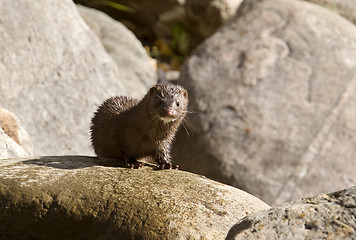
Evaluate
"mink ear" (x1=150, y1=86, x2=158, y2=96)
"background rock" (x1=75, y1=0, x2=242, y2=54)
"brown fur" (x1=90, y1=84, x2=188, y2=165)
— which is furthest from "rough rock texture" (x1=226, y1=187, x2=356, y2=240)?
"background rock" (x1=75, y1=0, x2=242, y2=54)

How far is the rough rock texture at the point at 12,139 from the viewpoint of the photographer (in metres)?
6.21

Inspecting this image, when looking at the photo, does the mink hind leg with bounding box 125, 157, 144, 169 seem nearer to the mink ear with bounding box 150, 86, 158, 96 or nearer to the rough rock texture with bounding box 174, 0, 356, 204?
the mink ear with bounding box 150, 86, 158, 96

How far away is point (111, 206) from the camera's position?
475 cm

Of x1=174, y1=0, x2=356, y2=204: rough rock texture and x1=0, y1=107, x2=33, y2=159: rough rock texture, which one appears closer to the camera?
x1=0, y1=107, x2=33, y2=159: rough rock texture

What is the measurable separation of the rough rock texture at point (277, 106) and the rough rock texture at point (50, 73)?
5.49 feet

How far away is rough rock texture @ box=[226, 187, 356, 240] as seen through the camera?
3.57m

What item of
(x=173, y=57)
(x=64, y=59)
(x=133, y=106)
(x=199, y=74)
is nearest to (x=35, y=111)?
(x=64, y=59)

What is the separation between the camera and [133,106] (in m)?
6.38

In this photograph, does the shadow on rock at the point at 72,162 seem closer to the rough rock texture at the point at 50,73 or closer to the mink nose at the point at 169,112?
the mink nose at the point at 169,112

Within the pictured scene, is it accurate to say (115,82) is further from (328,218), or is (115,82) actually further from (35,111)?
(328,218)

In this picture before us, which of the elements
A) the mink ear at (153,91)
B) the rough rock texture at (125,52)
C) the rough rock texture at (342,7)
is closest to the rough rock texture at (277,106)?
the rough rock texture at (342,7)

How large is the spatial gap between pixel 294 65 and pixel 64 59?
3597 millimetres

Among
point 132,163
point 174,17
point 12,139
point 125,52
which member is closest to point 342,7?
point 125,52

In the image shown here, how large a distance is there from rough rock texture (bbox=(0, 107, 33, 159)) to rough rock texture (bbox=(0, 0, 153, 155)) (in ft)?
2.85
